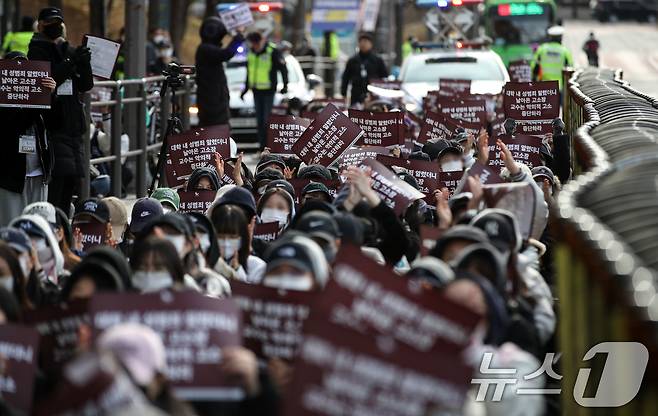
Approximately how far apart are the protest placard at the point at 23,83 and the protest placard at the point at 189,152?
1.31 m

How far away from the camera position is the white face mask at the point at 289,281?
23.1 feet

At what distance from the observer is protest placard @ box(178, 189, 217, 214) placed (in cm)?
1220

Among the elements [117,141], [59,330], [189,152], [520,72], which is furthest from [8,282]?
[520,72]

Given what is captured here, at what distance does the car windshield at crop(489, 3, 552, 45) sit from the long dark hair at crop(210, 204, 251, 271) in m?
35.4

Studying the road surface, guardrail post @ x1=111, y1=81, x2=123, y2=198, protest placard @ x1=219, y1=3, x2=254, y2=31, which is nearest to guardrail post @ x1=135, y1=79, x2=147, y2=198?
guardrail post @ x1=111, y1=81, x2=123, y2=198

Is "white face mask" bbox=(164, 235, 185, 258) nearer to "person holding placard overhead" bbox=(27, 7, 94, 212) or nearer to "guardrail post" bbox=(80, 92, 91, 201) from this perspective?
"person holding placard overhead" bbox=(27, 7, 94, 212)

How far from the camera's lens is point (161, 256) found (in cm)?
753

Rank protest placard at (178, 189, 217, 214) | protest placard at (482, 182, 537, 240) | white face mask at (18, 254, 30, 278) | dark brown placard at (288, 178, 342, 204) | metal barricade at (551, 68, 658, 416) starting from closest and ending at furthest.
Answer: metal barricade at (551, 68, 658, 416) → white face mask at (18, 254, 30, 278) → protest placard at (482, 182, 537, 240) → protest placard at (178, 189, 217, 214) → dark brown placard at (288, 178, 342, 204)

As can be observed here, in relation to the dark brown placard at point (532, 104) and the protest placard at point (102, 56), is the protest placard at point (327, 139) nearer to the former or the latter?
the protest placard at point (102, 56)

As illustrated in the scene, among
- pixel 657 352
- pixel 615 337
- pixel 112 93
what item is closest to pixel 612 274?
pixel 615 337

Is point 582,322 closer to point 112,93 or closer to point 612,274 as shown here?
point 612,274

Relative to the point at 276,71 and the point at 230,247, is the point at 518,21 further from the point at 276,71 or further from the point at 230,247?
the point at 230,247

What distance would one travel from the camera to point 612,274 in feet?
18.3

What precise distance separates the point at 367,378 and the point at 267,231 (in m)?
5.02
